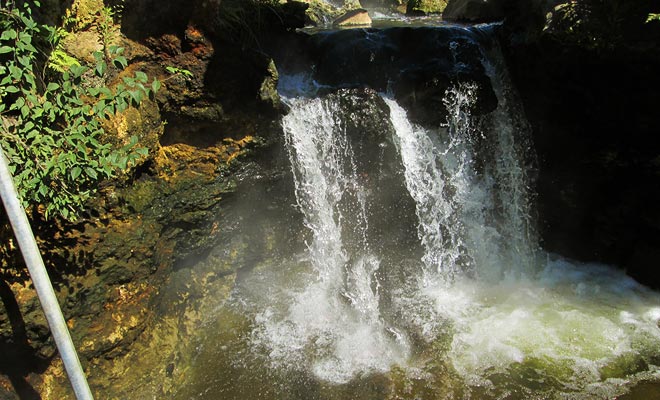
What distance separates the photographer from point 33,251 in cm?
211

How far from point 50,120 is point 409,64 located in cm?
451

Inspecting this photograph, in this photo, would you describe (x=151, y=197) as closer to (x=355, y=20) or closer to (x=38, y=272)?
(x=38, y=272)

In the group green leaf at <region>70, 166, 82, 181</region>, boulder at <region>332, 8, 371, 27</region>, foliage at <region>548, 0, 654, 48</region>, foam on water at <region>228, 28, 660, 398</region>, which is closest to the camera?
green leaf at <region>70, 166, 82, 181</region>

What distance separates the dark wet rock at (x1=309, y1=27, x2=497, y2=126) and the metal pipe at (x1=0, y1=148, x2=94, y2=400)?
421cm

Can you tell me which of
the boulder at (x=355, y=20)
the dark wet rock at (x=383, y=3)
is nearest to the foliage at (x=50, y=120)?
the boulder at (x=355, y=20)

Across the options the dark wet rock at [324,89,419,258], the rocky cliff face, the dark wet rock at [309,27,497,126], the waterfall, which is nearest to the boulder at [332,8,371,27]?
the dark wet rock at [309,27,497,126]

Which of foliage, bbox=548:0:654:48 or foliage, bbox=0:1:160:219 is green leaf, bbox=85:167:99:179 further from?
foliage, bbox=548:0:654:48

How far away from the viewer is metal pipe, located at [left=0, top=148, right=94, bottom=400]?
2.02 meters

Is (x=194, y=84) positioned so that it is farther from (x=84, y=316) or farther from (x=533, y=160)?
(x=533, y=160)

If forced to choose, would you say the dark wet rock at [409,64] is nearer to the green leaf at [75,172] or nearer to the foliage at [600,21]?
the foliage at [600,21]

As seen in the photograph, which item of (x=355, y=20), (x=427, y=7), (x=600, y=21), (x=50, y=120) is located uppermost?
(x=427, y=7)

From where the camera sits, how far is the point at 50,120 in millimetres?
2965

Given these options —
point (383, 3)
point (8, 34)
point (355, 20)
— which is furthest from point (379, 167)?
point (383, 3)

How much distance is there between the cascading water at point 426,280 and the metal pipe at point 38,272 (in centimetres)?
209
